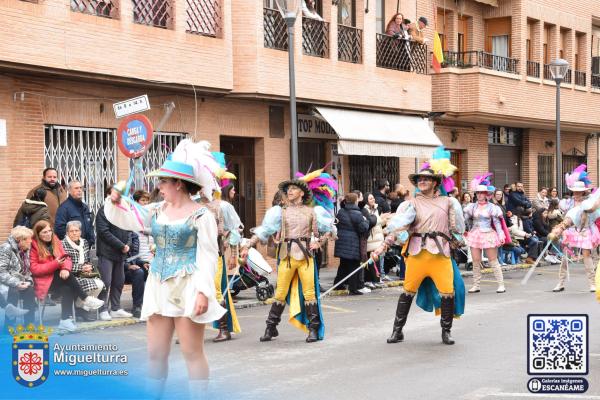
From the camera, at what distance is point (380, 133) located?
78.4ft

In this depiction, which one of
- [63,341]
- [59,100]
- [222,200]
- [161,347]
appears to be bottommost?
[63,341]

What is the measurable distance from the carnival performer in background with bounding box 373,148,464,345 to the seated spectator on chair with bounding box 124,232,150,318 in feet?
13.8

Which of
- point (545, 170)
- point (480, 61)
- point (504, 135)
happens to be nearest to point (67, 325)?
point (480, 61)

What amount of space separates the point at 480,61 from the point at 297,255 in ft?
60.3

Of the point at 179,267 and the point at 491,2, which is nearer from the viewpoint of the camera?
the point at 179,267

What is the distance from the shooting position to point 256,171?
22.2m

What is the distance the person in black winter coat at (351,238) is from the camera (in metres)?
18.0

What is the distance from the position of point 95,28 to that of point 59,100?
4.23ft

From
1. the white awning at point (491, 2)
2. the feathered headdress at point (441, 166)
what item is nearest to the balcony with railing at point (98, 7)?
the feathered headdress at point (441, 166)

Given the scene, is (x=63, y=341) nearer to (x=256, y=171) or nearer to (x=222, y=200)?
(x=222, y=200)

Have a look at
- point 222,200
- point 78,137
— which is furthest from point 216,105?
point 222,200

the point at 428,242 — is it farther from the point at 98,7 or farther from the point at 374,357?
the point at 98,7

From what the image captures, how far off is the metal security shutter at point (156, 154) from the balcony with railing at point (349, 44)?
5329mm

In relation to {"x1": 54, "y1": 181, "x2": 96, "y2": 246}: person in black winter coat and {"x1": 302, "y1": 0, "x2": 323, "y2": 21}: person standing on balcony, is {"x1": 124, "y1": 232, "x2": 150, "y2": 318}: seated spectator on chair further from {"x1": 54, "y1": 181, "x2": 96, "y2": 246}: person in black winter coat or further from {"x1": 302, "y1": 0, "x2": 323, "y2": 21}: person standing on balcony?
{"x1": 302, "y1": 0, "x2": 323, "y2": 21}: person standing on balcony
